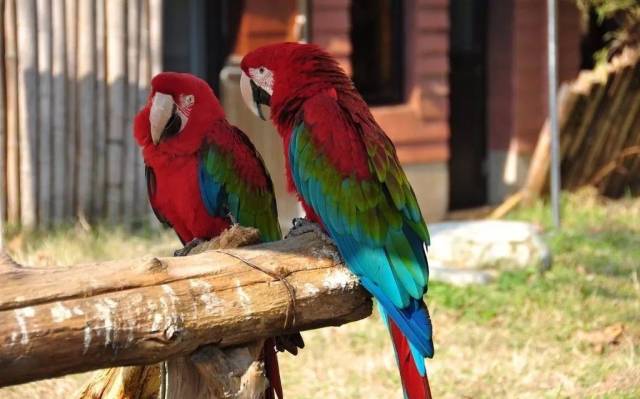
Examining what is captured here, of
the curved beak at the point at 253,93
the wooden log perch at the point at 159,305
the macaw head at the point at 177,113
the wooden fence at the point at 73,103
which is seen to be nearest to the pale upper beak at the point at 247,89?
the curved beak at the point at 253,93

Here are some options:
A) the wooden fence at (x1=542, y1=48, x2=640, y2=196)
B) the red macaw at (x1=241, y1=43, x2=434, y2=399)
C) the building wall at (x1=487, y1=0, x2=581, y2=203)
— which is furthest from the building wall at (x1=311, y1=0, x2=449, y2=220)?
the red macaw at (x1=241, y1=43, x2=434, y2=399)

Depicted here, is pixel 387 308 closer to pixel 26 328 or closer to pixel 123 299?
pixel 123 299

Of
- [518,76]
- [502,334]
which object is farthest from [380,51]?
[502,334]

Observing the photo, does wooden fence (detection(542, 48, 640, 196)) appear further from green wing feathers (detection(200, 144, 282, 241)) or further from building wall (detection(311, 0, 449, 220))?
green wing feathers (detection(200, 144, 282, 241))

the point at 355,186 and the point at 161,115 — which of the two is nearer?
the point at 355,186

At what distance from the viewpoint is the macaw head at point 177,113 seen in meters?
3.23

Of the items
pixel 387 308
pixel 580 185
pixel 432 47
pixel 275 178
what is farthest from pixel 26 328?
pixel 580 185

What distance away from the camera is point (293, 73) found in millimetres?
2969

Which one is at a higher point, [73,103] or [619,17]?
[619,17]

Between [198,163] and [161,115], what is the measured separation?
0.20 meters

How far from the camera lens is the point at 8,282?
2121 mm

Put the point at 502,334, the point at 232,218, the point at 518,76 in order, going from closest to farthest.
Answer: the point at 232,218
the point at 502,334
the point at 518,76

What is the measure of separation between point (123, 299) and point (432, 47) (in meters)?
5.46

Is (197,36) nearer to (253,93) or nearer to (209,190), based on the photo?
(209,190)
